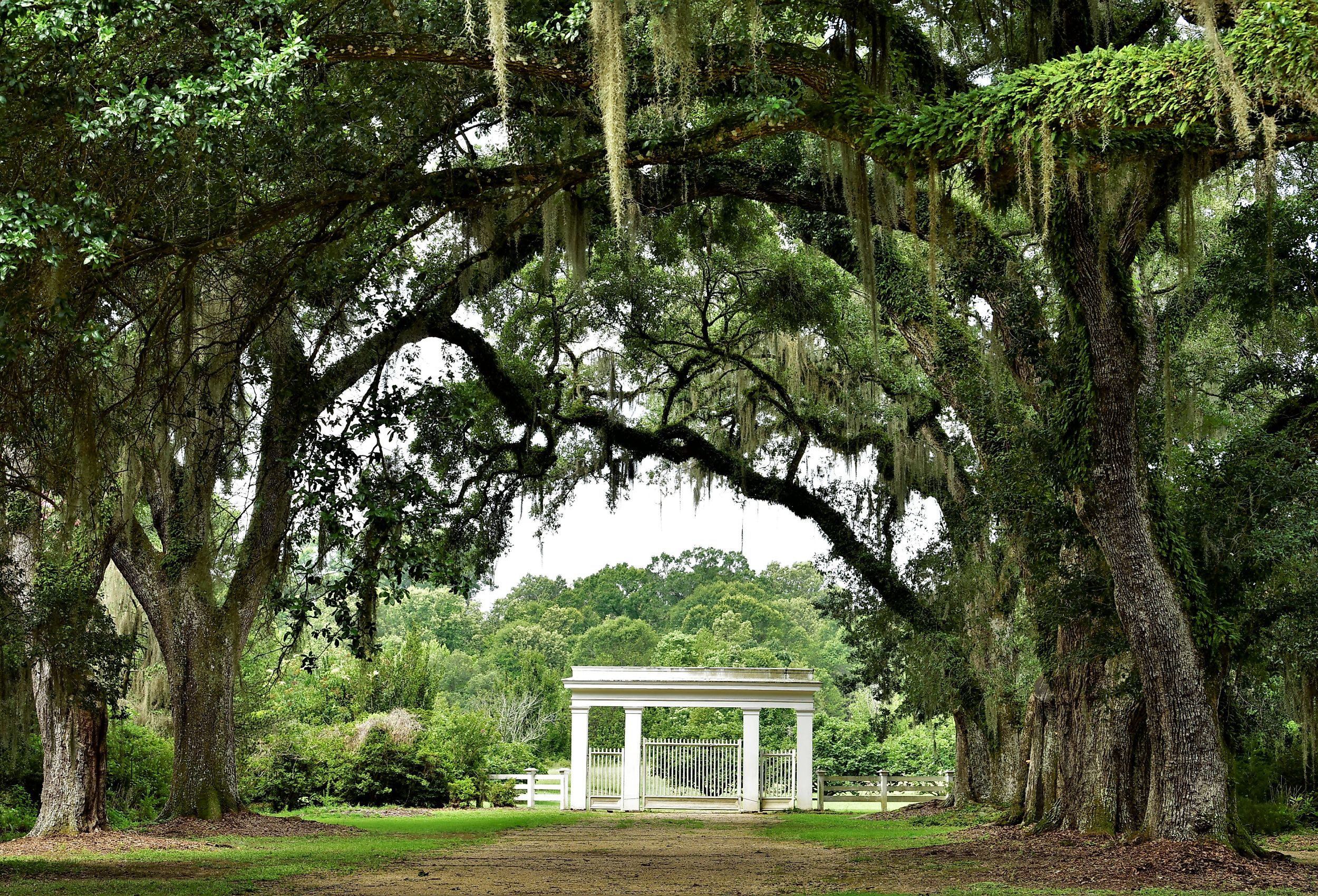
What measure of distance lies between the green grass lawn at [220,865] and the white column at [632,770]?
26.0ft

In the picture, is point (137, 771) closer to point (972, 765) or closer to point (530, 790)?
point (530, 790)

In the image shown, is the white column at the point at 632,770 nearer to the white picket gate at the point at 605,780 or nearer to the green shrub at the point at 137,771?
the white picket gate at the point at 605,780

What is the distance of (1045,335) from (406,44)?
24.2ft

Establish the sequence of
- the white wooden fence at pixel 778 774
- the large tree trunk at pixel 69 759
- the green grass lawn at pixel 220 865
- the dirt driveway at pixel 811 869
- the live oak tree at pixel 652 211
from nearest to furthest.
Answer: the live oak tree at pixel 652 211 < the green grass lawn at pixel 220 865 < the dirt driveway at pixel 811 869 < the large tree trunk at pixel 69 759 < the white wooden fence at pixel 778 774

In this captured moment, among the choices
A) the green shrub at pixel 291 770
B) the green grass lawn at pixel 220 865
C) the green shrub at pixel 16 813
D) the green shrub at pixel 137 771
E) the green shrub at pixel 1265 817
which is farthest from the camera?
the green shrub at pixel 291 770

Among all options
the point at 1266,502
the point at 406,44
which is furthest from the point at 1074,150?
the point at 406,44

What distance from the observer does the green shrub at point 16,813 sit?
13117 mm

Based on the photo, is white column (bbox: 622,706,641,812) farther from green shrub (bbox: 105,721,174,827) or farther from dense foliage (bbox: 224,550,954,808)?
green shrub (bbox: 105,721,174,827)

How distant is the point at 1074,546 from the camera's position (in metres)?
11.1

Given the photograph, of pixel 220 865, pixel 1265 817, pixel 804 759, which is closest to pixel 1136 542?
pixel 1265 817

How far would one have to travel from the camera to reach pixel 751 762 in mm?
22141

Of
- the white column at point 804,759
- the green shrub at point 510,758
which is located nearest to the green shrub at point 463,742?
the green shrub at point 510,758

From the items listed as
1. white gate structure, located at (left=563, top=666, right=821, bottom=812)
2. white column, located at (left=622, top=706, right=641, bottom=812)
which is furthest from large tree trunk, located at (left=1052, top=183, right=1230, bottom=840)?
white column, located at (left=622, top=706, right=641, bottom=812)

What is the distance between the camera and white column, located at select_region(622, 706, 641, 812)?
22.0m
